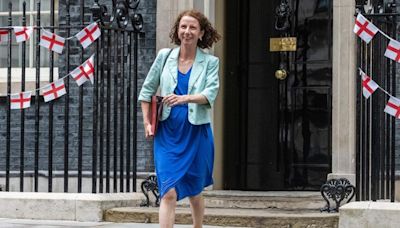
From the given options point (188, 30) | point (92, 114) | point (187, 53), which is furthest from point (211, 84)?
point (92, 114)

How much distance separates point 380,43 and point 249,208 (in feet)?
6.73

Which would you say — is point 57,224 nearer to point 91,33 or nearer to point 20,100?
point 20,100

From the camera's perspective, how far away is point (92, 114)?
10.4 metres

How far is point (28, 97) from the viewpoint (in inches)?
391

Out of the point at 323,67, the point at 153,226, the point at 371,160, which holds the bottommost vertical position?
the point at 153,226

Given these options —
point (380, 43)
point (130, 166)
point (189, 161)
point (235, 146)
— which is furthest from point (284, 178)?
point (189, 161)

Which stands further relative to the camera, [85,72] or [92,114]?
[92,114]

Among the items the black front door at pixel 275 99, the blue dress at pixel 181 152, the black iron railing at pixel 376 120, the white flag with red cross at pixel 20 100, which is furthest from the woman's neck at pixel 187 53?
the black front door at pixel 275 99

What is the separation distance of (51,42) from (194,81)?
9.85ft

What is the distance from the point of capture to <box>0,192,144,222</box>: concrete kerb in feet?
31.2

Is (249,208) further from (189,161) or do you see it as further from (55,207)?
(189,161)

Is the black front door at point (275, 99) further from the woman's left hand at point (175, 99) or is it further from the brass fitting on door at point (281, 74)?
the woman's left hand at point (175, 99)

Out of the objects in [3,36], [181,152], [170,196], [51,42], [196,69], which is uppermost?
[3,36]

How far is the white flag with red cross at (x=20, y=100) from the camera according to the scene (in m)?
9.92
